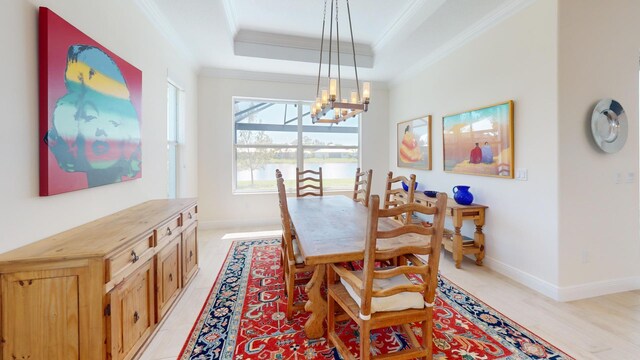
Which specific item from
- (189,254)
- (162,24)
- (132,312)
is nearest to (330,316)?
(132,312)

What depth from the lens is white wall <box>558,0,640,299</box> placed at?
240 centimetres

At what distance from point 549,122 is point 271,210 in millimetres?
4273

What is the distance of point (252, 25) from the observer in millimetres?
3818

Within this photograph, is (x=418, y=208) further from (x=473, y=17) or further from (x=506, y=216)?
(x=473, y=17)

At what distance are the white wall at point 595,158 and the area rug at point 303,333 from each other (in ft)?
3.12

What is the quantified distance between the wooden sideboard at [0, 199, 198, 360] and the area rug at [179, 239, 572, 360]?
1.61 ft

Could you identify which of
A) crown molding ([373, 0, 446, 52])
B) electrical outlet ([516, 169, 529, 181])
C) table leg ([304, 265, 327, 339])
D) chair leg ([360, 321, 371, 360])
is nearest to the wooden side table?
electrical outlet ([516, 169, 529, 181])

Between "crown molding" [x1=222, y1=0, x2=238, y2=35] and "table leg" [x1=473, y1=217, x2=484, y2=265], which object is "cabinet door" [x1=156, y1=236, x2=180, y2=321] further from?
"table leg" [x1=473, y1=217, x2=484, y2=265]

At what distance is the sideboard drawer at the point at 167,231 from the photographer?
2.00m

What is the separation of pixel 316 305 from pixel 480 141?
2746 mm

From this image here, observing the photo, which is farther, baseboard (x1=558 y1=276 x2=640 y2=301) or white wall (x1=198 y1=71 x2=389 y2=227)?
white wall (x1=198 y1=71 x2=389 y2=227)

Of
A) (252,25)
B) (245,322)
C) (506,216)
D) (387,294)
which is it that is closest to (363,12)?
(252,25)

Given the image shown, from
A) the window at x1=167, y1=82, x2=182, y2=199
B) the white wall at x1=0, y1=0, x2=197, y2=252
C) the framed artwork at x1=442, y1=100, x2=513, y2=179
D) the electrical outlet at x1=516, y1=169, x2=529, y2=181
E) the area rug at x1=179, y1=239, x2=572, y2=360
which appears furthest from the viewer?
the window at x1=167, y1=82, x2=182, y2=199

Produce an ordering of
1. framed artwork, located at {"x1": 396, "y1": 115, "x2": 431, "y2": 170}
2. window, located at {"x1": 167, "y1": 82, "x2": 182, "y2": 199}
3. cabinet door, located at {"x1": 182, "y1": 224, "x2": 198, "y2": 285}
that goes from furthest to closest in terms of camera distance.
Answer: framed artwork, located at {"x1": 396, "y1": 115, "x2": 431, "y2": 170}
window, located at {"x1": 167, "y1": 82, "x2": 182, "y2": 199}
cabinet door, located at {"x1": 182, "y1": 224, "x2": 198, "y2": 285}
